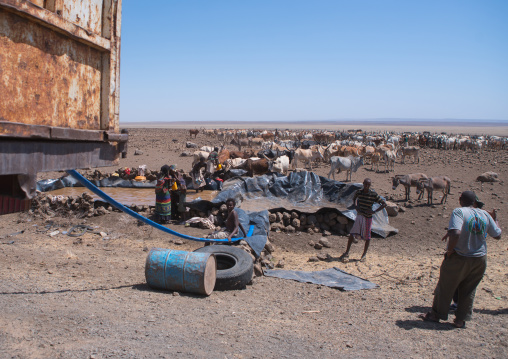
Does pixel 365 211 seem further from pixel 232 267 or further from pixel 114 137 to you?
pixel 114 137

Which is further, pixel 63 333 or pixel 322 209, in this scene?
pixel 322 209

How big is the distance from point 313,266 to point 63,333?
4840 mm

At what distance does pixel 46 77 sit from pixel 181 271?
3.32m

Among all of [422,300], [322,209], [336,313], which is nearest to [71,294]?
[336,313]

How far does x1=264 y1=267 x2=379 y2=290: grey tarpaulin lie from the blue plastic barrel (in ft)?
5.62

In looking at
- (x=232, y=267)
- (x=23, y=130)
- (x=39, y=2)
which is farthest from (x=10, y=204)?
(x=232, y=267)

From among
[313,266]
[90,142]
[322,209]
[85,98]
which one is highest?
[85,98]

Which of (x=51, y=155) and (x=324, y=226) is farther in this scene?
(x=324, y=226)

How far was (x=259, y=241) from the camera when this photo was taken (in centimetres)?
803

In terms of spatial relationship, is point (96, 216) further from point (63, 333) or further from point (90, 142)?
point (90, 142)

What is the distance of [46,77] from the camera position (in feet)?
9.90

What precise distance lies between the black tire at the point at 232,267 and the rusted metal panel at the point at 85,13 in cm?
390

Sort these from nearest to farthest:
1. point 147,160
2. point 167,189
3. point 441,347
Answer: point 441,347 < point 167,189 < point 147,160

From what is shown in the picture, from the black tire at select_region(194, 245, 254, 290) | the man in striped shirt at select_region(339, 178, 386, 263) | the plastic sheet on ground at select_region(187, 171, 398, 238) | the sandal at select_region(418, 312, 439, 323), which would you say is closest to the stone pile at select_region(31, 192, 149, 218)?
the plastic sheet on ground at select_region(187, 171, 398, 238)
